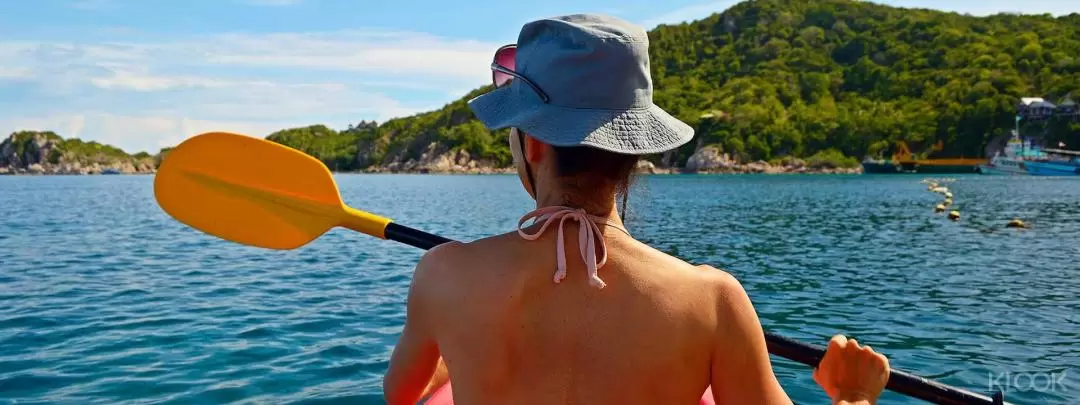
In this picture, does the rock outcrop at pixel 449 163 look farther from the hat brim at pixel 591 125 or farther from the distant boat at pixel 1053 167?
the hat brim at pixel 591 125

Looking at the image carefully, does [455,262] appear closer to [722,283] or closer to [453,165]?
[722,283]

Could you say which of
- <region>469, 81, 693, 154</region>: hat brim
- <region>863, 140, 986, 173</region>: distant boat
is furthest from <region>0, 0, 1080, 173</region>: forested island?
<region>469, 81, 693, 154</region>: hat brim

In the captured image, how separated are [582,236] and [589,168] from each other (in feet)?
0.59

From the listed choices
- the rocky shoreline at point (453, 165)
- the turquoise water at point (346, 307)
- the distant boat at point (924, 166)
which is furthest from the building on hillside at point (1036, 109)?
the turquoise water at point (346, 307)

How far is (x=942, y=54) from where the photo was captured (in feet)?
416

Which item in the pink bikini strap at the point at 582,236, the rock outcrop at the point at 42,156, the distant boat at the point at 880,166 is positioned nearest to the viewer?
the pink bikini strap at the point at 582,236

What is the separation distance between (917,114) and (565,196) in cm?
12113

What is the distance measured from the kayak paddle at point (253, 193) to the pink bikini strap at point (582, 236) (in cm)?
219

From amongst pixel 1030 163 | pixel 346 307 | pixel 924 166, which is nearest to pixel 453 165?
pixel 924 166

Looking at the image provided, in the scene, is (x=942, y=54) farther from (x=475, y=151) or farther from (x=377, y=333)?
(x=377, y=333)

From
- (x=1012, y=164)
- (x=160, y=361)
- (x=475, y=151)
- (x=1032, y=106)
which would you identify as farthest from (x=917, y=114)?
(x=160, y=361)

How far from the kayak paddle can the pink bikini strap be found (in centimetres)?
219

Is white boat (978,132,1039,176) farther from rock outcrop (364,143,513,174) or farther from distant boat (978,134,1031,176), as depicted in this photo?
rock outcrop (364,143,513,174)

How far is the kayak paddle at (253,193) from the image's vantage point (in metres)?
4.03
